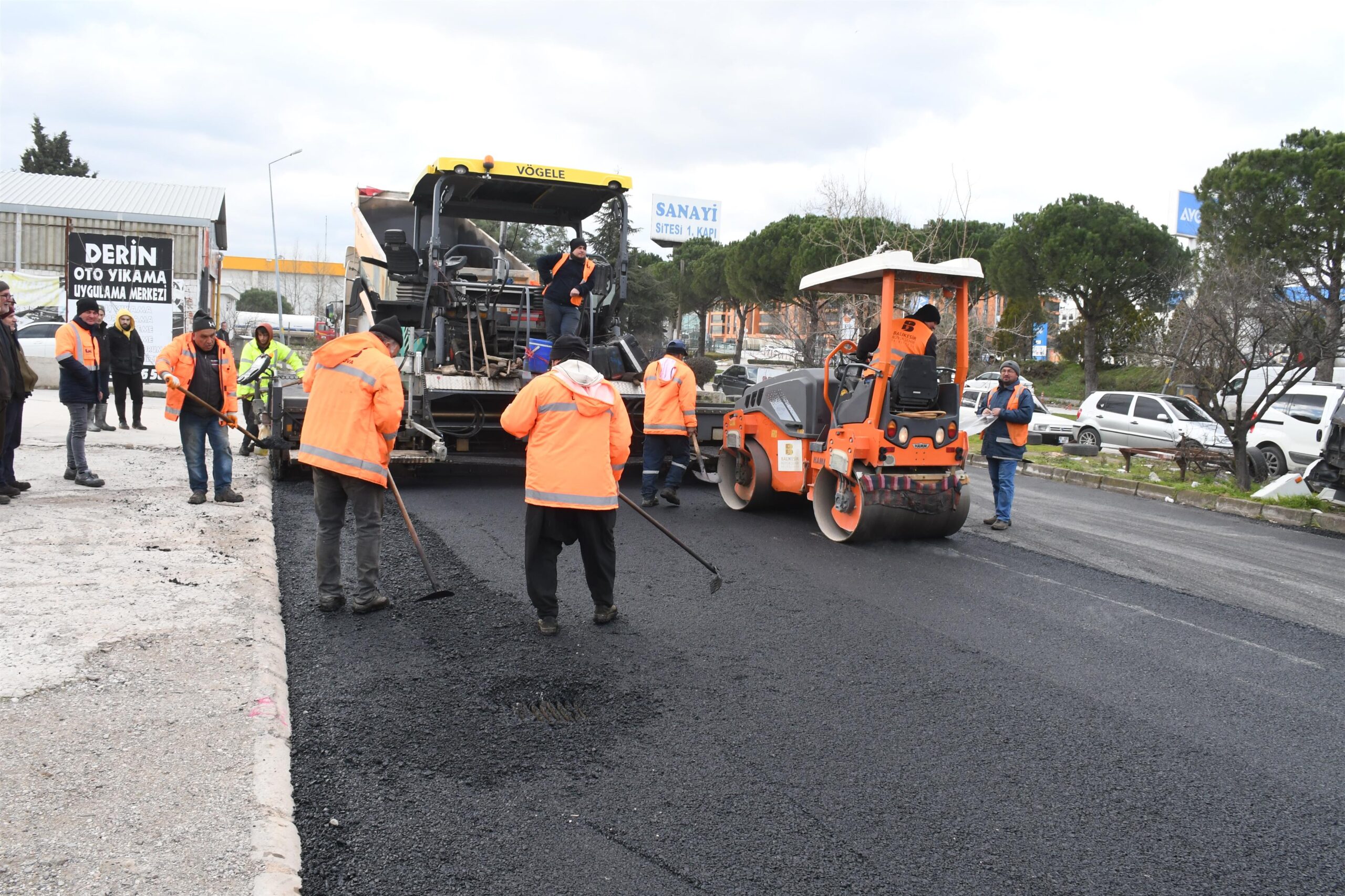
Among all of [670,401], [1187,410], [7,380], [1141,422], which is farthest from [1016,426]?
[1187,410]

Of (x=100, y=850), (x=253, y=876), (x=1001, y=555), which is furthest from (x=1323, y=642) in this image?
(x=100, y=850)

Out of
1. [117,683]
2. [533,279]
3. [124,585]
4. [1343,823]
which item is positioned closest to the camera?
[1343,823]

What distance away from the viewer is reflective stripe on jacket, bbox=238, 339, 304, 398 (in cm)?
1076

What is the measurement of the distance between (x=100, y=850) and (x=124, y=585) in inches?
111

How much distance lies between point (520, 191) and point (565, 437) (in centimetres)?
599

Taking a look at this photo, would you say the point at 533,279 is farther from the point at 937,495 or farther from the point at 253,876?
the point at 253,876

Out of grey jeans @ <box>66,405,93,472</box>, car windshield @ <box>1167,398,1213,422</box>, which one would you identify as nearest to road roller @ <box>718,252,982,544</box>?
grey jeans @ <box>66,405,93,472</box>

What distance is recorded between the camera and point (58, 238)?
24406 millimetres

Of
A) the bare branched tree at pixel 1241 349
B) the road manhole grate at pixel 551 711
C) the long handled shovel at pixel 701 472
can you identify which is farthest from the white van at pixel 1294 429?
the road manhole grate at pixel 551 711

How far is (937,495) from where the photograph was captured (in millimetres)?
7242

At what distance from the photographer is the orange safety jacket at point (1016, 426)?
8258mm

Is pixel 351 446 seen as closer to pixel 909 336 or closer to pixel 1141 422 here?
pixel 909 336

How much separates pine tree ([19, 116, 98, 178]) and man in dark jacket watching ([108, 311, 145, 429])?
118 feet

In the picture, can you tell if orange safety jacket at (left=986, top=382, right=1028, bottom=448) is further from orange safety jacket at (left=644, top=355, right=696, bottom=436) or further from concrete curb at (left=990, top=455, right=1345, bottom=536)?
concrete curb at (left=990, top=455, right=1345, bottom=536)
